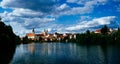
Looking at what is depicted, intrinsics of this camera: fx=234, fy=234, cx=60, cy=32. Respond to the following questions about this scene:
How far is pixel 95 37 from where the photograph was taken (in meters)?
137

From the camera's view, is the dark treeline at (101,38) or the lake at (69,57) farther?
the dark treeline at (101,38)

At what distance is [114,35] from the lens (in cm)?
12762

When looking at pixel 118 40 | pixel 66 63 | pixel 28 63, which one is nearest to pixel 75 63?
pixel 66 63

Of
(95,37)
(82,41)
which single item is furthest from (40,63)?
(82,41)

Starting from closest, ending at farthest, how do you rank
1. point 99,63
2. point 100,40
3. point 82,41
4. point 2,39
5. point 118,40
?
point 99,63, point 2,39, point 118,40, point 100,40, point 82,41

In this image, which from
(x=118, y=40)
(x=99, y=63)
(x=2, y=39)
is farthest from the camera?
(x=118, y=40)

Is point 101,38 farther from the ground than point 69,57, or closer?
farther from the ground

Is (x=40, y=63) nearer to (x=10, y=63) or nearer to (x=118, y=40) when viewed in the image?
(x=10, y=63)

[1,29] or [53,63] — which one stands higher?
[1,29]

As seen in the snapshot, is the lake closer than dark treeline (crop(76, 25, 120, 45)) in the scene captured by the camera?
Yes

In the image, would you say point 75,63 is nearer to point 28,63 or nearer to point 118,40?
point 28,63

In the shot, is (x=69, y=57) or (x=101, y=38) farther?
(x=101, y=38)

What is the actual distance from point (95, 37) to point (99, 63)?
100 meters

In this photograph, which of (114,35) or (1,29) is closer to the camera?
(1,29)
